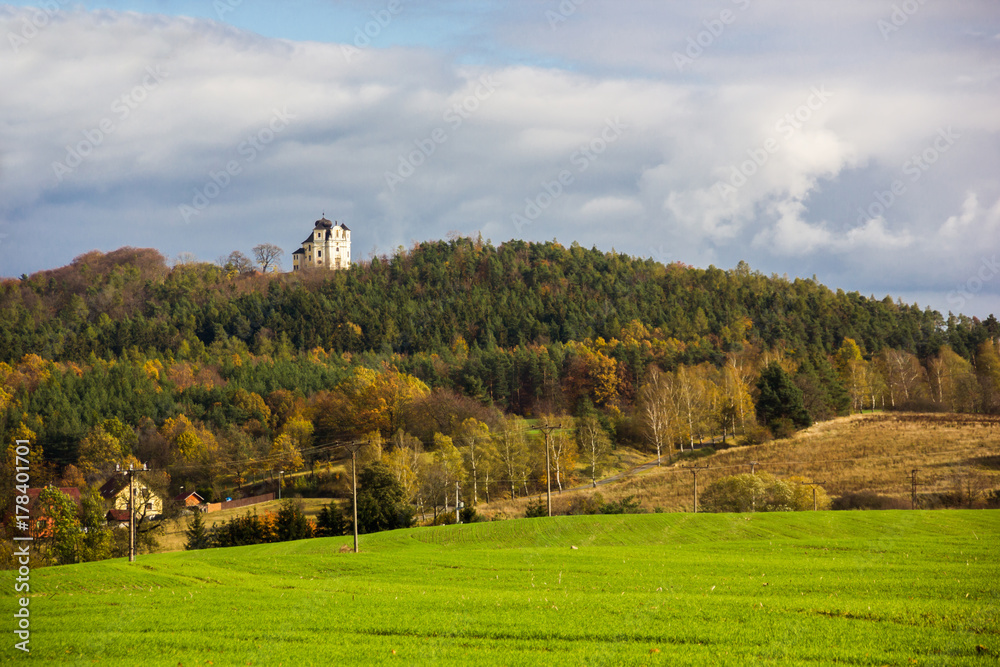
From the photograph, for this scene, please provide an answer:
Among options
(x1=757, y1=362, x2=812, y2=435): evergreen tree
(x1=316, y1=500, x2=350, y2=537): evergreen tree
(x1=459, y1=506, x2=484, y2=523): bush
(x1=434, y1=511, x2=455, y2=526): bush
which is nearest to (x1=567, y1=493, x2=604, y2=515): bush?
(x1=459, y1=506, x2=484, y2=523): bush

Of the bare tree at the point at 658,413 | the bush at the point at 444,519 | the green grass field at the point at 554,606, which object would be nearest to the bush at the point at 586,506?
the bush at the point at 444,519

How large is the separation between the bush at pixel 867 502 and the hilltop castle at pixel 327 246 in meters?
148

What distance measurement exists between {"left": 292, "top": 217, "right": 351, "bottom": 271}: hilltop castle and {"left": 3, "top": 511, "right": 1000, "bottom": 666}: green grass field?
509ft

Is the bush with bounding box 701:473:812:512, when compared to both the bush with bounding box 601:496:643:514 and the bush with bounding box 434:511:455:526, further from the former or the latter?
the bush with bounding box 434:511:455:526

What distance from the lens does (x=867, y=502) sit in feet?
169

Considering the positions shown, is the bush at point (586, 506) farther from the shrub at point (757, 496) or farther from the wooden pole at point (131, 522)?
the wooden pole at point (131, 522)

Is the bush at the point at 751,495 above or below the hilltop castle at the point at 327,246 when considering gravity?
below

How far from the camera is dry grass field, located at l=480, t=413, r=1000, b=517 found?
185ft

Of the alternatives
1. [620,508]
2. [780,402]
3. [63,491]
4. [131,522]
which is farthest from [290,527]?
[780,402]

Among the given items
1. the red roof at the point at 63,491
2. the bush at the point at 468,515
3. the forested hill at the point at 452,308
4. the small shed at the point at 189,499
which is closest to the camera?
the bush at the point at 468,515

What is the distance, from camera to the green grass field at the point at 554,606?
44.9 ft

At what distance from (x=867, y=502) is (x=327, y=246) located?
15327 centimetres

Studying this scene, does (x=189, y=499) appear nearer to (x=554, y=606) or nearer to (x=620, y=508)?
(x=620, y=508)

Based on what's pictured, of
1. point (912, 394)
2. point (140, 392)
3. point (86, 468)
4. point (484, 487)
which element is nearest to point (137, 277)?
point (140, 392)
